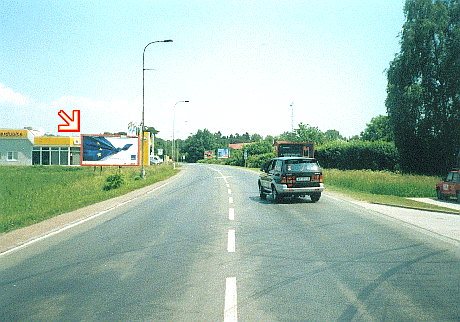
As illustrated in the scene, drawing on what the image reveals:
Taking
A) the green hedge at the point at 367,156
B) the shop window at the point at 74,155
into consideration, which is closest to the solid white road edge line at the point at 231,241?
the green hedge at the point at 367,156

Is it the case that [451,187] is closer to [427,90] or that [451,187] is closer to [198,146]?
[427,90]

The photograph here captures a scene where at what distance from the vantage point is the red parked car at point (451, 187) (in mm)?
17328

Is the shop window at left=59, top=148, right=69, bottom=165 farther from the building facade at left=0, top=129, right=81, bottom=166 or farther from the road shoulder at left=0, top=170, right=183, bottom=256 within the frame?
the road shoulder at left=0, top=170, right=183, bottom=256

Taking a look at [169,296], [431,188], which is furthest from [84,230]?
[431,188]

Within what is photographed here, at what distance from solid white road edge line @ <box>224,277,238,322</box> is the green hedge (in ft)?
125

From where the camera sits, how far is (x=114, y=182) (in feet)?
83.2

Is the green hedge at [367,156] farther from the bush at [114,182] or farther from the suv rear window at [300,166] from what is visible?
the suv rear window at [300,166]

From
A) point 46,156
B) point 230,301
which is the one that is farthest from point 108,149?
point 230,301

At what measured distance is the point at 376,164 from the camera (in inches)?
1610

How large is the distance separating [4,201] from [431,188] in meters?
20.7

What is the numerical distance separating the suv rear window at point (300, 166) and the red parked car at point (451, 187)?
6.79 m

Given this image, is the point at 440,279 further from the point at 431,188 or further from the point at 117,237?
the point at 431,188

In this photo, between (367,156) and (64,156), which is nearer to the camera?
(367,156)

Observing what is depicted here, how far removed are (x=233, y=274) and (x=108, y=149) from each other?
3803 cm
